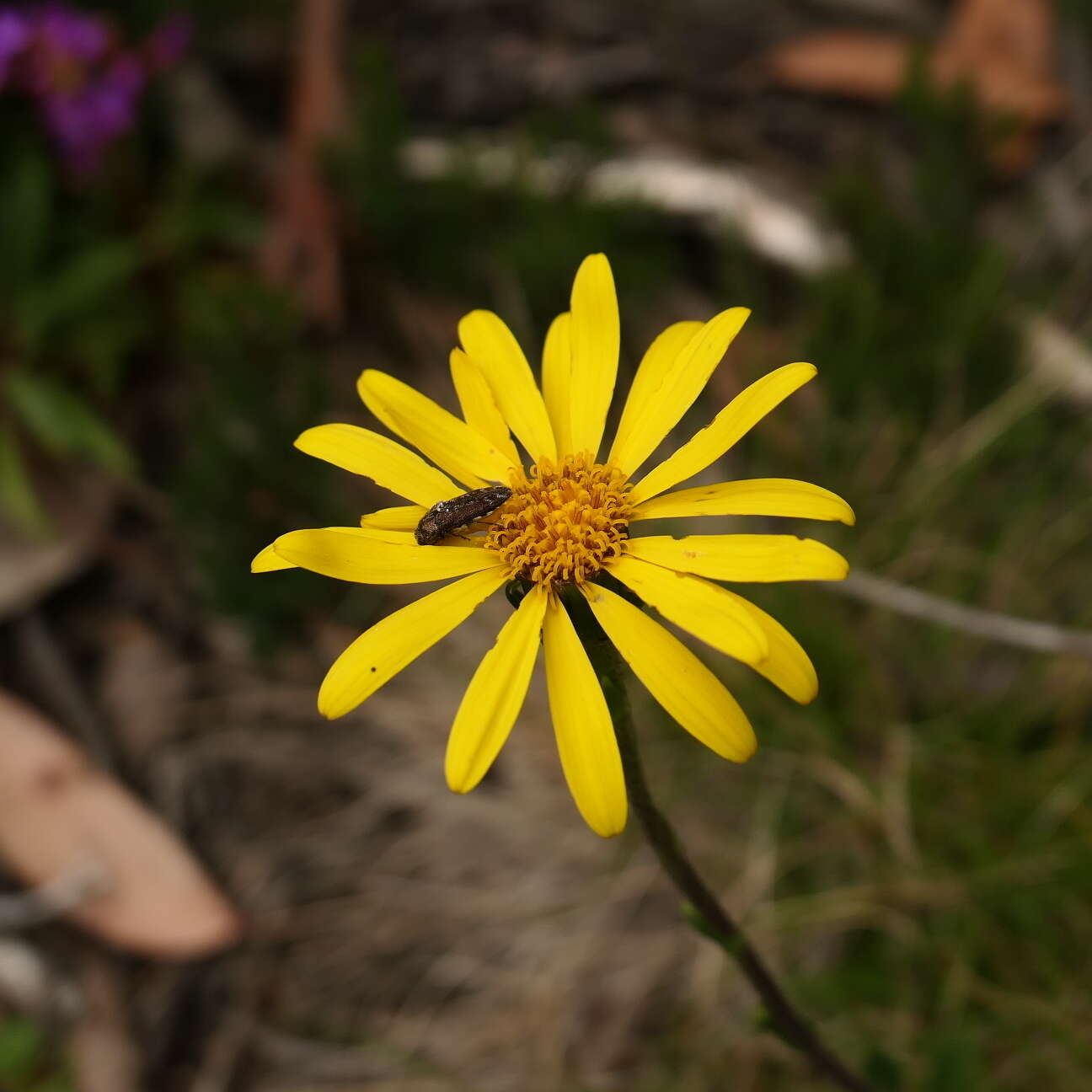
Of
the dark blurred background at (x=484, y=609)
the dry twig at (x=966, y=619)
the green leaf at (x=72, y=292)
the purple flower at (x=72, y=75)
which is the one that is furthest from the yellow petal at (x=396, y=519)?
the purple flower at (x=72, y=75)

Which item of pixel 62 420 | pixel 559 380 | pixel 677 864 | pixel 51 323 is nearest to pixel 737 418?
pixel 559 380

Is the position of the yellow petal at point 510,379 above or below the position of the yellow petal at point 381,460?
above

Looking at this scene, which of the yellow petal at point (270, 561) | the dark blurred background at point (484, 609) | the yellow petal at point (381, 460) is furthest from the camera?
the dark blurred background at point (484, 609)

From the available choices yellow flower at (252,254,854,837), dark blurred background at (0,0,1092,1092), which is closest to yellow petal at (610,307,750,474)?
yellow flower at (252,254,854,837)

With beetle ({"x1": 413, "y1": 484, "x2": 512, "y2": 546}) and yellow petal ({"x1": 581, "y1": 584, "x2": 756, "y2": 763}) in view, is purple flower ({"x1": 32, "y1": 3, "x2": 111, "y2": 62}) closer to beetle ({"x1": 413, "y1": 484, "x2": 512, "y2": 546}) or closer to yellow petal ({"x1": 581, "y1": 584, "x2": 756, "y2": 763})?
beetle ({"x1": 413, "y1": 484, "x2": 512, "y2": 546})

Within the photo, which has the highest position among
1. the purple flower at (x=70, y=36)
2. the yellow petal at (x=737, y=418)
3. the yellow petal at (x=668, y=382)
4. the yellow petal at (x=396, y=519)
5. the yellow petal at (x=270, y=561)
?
the purple flower at (x=70, y=36)

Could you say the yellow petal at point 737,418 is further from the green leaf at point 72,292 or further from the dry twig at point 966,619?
the green leaf at point 72,292
